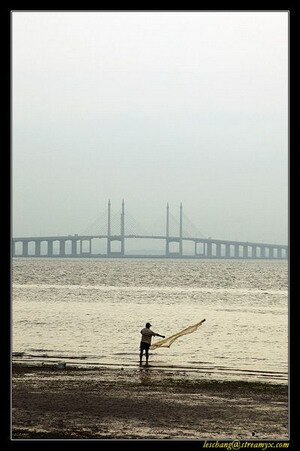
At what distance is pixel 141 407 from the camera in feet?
42.5

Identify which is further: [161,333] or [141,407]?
[161,333]

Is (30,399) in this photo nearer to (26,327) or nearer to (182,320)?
(26,327)

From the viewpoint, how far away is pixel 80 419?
11641 millimetres

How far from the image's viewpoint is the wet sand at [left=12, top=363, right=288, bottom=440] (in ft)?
35.8

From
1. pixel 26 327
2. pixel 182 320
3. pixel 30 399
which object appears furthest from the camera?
pixel 182 320

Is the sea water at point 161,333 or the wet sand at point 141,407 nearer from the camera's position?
the wet sand at point 141,407

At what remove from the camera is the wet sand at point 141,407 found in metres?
10.9

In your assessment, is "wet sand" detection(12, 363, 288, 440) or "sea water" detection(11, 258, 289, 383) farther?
"sea water" detection(11, 258, 289, 383)
